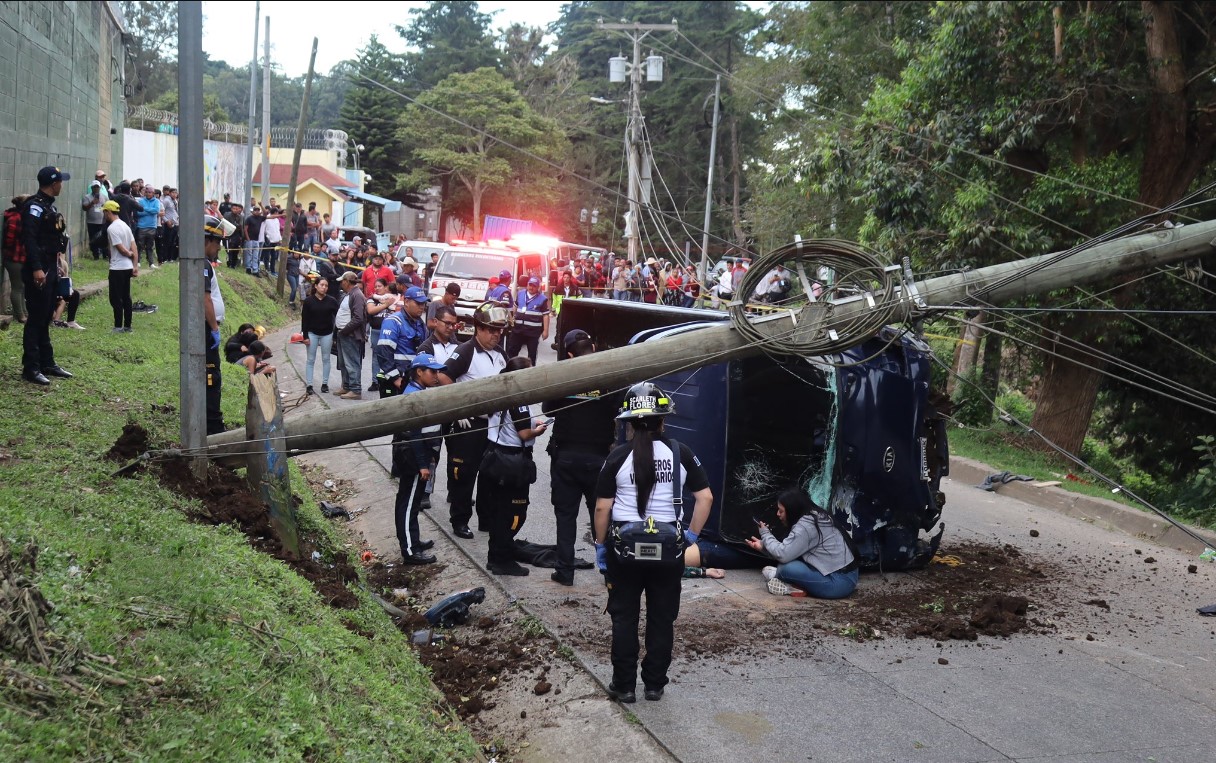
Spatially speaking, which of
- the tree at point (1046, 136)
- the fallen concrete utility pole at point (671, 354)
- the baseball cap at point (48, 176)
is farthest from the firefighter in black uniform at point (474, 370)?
the tree at point (1046, 136)

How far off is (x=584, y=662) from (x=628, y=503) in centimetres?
123

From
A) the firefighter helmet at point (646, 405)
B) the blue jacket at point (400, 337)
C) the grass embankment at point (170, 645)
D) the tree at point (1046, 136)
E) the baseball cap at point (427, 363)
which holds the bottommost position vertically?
the grass embankment at point (170, 645)

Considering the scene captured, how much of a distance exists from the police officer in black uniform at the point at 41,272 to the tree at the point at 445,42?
58973 millimetres

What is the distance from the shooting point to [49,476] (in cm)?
701

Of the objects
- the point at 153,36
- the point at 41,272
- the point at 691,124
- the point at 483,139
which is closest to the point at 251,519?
the point at 41,272

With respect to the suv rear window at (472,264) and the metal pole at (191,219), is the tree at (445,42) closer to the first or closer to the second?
the suv rear window at (472,264)

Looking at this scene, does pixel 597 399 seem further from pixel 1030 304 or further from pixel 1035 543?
pixel 1030 304

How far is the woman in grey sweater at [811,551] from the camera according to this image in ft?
27.6

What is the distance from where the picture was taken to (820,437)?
8.84m

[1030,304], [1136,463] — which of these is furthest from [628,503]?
[1136,463]

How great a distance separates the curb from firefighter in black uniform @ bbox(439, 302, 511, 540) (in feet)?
22.2

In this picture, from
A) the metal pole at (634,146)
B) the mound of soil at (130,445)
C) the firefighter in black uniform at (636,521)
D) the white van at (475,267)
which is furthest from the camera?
the metal pole at (634,146)

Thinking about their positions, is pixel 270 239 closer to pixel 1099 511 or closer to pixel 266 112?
pixel 266 112

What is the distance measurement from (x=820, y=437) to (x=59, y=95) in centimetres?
1494
